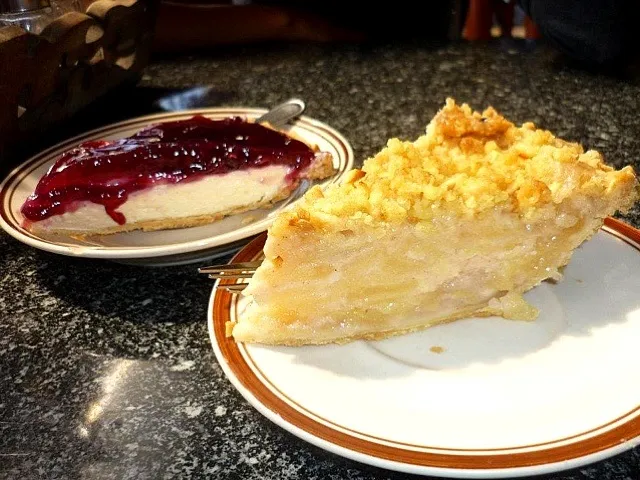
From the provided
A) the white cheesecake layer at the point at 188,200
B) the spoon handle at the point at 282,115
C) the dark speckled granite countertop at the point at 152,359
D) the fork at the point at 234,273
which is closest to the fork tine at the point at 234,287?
the fork at the point at 234,273

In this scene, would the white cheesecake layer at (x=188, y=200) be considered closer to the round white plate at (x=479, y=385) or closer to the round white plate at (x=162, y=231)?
the round white plate at (x=162, y=231)

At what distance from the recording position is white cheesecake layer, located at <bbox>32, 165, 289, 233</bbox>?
1.31m

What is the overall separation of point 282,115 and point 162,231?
1.64 feet

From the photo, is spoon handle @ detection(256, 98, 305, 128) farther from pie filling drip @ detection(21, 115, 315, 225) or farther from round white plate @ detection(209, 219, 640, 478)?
round white plate @ detection(209, 219, 640, 478)

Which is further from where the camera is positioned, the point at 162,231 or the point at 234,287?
the point at 162,231

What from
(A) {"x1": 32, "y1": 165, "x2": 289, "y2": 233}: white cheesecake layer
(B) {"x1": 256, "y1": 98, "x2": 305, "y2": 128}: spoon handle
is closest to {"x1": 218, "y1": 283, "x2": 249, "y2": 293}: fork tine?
(A) {"x1": 32, "y1": 165, "x2": 289, "y2": 233}: white cheesecake layer

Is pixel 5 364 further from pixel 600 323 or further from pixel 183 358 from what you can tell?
pixel 600 323

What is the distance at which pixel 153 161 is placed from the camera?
53.0 inches

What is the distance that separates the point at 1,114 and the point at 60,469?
92 cm

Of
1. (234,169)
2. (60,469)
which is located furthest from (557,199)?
(60,469)

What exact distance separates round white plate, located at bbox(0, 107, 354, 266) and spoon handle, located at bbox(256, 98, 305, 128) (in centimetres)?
2

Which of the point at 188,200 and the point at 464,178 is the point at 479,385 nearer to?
the point at 464,178

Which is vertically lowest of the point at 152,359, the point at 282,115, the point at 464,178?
the point at 152,359

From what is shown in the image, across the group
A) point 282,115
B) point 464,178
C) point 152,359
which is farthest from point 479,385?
point 282,115
